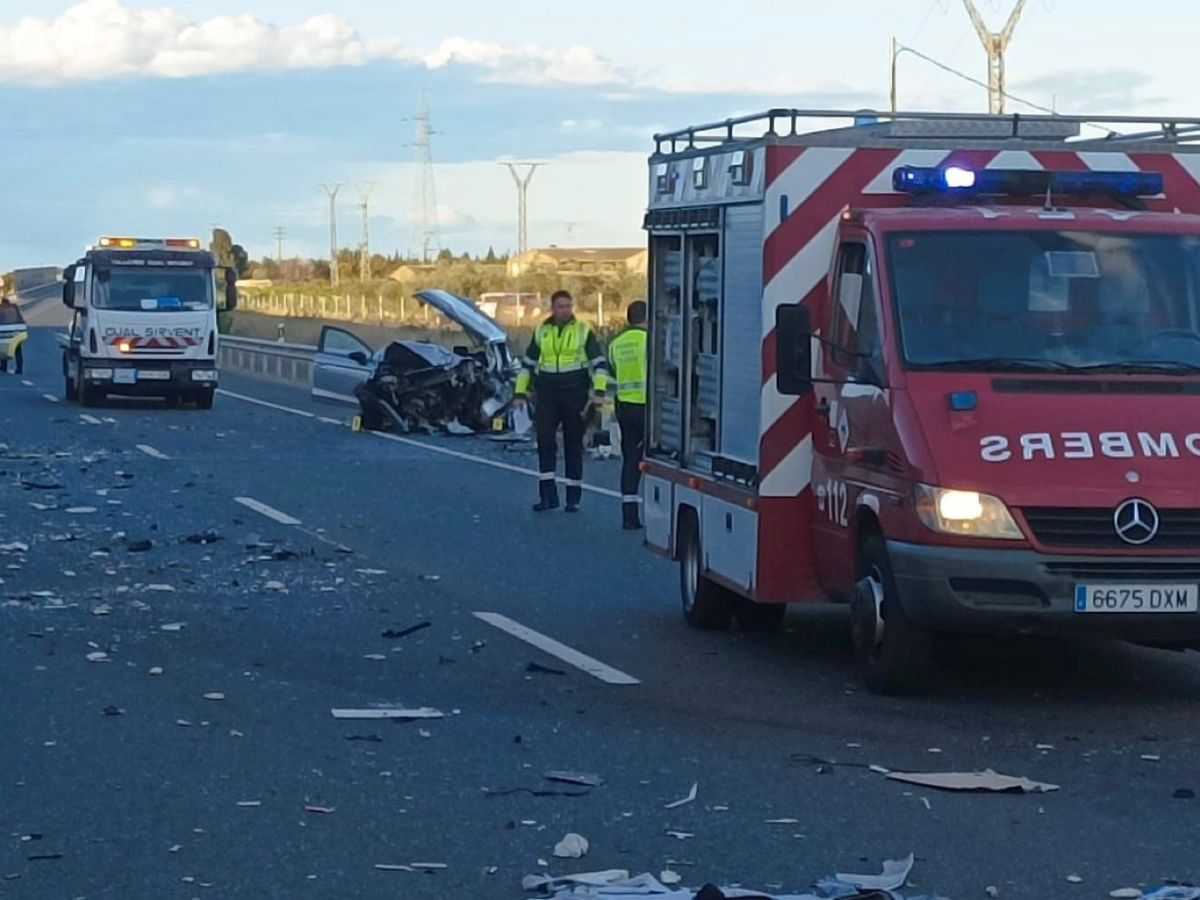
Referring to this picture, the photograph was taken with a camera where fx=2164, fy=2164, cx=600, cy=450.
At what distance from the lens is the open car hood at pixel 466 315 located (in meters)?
27.7

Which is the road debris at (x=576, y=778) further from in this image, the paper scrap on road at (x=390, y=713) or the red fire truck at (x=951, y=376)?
the red fire truck at (x=951, y=376)

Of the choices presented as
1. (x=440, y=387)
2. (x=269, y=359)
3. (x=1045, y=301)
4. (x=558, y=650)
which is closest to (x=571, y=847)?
(x=1045, y=301)

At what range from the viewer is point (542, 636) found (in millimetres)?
11469

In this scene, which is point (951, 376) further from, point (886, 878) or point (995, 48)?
point (995, 48)

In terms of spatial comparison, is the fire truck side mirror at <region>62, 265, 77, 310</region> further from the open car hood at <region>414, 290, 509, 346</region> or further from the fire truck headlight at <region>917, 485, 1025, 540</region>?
the fire truck headlight at <region>917, 485, 1025, 540</region>

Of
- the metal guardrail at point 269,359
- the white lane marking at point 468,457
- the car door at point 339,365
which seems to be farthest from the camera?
the metal guardrail at point 269,359

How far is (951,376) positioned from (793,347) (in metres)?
0.76

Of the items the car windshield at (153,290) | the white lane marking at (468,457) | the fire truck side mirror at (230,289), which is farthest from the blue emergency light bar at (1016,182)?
the car windshield at (153,290)

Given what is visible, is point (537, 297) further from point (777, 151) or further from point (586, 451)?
point (777, 151)

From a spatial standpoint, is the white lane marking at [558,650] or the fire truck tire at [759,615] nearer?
the white lane marking at [558,650]

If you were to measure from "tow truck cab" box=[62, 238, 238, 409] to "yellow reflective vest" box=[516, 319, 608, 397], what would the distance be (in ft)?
57.1

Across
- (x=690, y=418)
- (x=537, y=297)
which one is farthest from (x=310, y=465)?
(x=537, y=297)

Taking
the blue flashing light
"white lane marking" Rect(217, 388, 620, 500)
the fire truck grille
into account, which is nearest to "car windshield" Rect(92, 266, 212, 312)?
"white lane marking" Rect(217, 388, 620, 500)

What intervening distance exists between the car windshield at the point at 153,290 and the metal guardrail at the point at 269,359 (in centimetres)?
663
